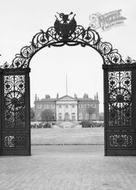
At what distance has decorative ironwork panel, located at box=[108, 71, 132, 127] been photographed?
44.1ft

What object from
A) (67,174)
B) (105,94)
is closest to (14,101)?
(105,94)

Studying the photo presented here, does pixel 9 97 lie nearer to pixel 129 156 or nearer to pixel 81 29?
pixel 81 29

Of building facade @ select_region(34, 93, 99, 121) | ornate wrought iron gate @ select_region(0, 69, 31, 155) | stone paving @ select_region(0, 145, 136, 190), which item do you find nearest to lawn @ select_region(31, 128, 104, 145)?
ornate wrought iron gate @ select_region(0, 69, 31, 155)

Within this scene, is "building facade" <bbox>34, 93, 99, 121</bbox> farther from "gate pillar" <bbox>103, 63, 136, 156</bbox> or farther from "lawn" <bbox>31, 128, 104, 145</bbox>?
"gate pillar" <bbox>103, 63, 136, 156</bbox>

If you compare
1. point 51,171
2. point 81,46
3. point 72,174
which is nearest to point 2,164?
point 51,171

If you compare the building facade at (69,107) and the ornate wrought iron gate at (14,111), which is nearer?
the ornate wrought iron gate at (14,111)

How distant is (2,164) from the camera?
11.2 m

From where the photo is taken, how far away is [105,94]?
13.5m

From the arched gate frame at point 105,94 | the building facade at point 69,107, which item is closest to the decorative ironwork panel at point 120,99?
the arched gate frame at point 105,94

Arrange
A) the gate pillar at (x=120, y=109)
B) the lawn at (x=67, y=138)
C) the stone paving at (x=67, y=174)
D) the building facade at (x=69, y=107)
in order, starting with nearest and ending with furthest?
the stone paving at (x=67, y=174) < the gate pillar at (x=120, y=109) < the lawn at (x=67, y=138) < the building facade at (x=69, y=107)

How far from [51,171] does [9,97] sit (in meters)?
4.70

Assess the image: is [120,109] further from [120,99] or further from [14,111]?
[14,111]

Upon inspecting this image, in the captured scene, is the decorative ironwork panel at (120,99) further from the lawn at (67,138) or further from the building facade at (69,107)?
the building facade at (69,107)

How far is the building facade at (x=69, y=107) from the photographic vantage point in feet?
414
